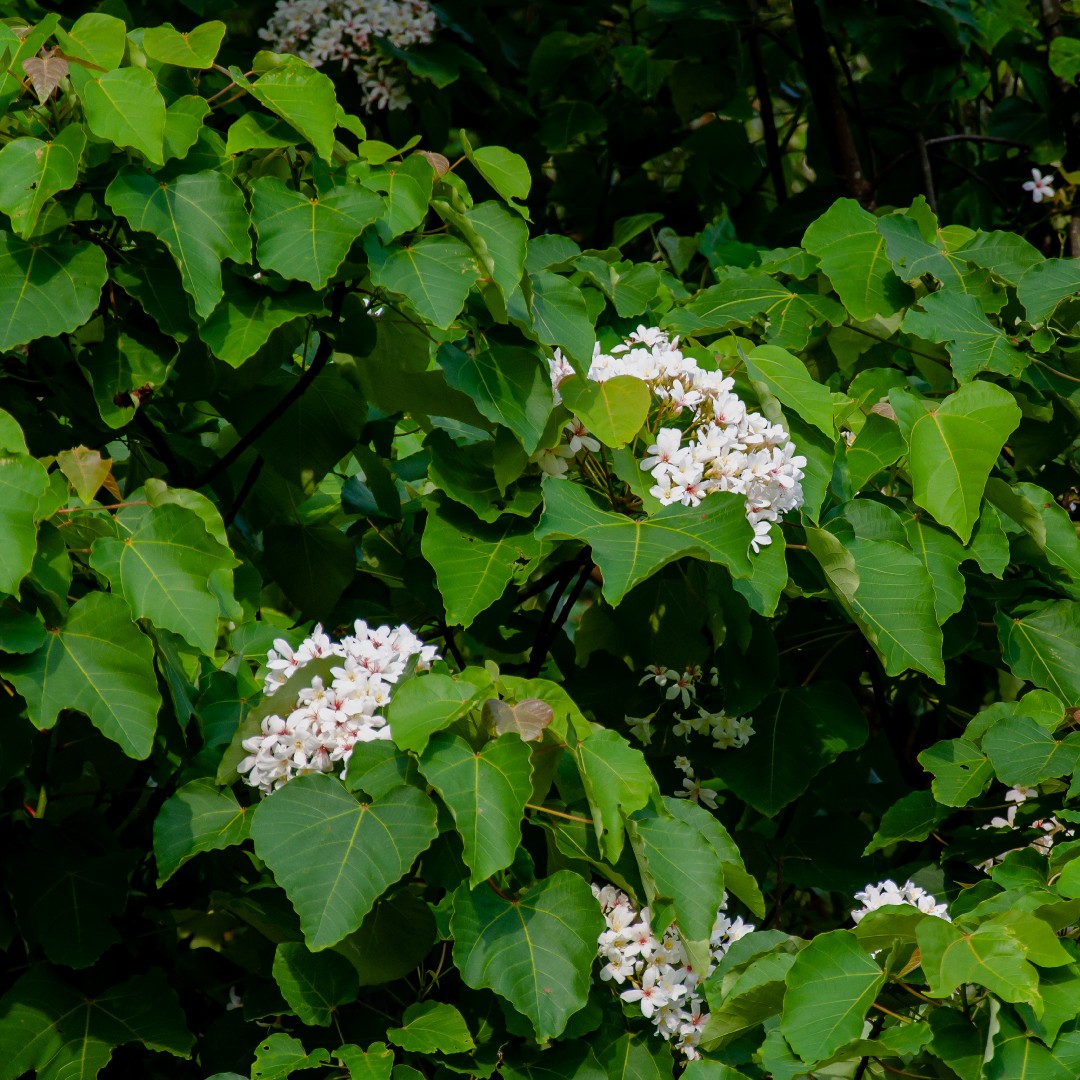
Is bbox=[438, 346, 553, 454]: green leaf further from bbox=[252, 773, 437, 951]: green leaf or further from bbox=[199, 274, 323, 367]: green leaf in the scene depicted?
bbox=[252, 773, 437, 951]: green leaf

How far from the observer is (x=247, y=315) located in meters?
2.06

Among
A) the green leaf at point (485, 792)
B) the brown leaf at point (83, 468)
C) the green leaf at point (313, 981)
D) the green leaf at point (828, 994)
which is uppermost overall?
the brown leaf at point (83, 468)

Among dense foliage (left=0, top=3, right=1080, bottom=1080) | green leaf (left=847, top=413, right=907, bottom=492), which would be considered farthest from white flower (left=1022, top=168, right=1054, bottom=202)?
green leaf (left=847, top=413, right=907, bottom=492)

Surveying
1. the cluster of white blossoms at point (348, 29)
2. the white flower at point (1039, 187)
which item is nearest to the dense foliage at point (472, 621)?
the white flower at point (1039, 187)

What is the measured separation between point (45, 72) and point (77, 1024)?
1414mm

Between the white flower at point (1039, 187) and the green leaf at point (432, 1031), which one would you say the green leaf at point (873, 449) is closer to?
the green leaf at point (432, 1031)

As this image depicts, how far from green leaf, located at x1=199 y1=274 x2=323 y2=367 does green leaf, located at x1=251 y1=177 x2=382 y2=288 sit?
10cm

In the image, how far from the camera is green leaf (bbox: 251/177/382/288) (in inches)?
76.5

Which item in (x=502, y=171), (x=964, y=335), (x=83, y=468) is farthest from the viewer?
(x=964, y=335)

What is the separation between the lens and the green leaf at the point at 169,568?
1859mm

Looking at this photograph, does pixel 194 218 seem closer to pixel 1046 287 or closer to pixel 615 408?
pixel 615 408

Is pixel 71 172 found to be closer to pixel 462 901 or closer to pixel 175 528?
pixel 175 528

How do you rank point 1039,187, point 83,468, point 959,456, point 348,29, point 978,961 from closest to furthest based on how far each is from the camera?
point 978,961 < point 83,468 < point 959,456 < point 348,29 < point 1039,187

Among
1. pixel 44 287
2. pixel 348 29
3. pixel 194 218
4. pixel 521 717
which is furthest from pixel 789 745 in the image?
pixel 348 29
